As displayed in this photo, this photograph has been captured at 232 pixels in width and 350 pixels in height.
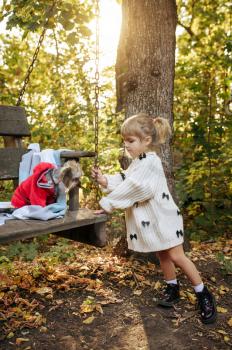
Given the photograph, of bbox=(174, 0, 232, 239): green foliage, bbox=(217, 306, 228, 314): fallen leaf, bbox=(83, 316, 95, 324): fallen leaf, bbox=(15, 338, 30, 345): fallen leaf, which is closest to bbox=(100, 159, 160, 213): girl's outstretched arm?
bbox=(83, 316, 95, 324): fallen leaf

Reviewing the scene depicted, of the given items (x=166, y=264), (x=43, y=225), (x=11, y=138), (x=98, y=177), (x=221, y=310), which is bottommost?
(x=221, y=310)

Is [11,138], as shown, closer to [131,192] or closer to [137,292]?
[131,192]

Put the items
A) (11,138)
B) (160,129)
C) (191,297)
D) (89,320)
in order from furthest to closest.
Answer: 1. (11,138)
2. (191,297)
3. (160,129)
4. (89,320)

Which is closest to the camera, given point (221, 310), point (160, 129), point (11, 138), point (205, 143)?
point (160, 129)

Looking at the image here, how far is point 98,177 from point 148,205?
1.39ft

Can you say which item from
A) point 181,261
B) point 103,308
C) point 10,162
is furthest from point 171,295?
→ point 10,162

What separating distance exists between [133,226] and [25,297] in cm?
99

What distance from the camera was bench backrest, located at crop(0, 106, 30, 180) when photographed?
3143 mm

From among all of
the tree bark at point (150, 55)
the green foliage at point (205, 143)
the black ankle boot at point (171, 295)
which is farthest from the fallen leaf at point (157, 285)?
the green foliage at point (205, 143)

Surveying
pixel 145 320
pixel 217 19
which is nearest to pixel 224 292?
pixel 145 320

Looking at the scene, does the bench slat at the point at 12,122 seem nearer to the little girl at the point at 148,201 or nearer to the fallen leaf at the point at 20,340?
the little girl at the point at 148,201

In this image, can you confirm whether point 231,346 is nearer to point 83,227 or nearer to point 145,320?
point 145,320

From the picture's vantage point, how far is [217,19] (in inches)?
356

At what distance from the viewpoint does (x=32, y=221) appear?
7.88 ft
